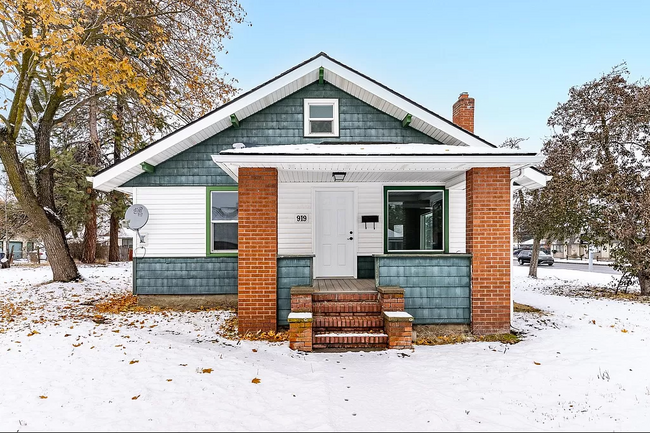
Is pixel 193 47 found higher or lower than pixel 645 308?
higher

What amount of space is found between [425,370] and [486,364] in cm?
95

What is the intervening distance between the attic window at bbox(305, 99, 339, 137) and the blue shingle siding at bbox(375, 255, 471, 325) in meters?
3.98

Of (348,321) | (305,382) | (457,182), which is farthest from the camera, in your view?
(457,182)

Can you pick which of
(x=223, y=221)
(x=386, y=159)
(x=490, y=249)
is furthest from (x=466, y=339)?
(x=223, y=221)

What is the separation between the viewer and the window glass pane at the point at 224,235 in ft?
30.2

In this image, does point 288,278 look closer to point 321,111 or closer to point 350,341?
point 350,341

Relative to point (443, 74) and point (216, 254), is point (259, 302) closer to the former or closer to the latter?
point (216, 254)

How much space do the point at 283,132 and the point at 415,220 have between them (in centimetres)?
389

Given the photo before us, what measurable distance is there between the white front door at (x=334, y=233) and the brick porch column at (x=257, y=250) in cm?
246

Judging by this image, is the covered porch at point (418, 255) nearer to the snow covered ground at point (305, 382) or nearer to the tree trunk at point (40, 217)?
the snow covered ground at point (305, 382)

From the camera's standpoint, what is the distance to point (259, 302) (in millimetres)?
6426

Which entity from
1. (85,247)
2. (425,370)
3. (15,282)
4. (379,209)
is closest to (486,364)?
(425,370)

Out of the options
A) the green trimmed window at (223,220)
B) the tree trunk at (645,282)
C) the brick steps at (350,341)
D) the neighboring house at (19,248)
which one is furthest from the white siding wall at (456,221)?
the neighboring house at (19,248)

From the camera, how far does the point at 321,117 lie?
917 centimetres
